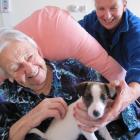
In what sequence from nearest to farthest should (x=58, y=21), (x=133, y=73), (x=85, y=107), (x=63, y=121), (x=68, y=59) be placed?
(x=85, y=107), (x=63, y=121), (x=133, y=73), (x=68, y=59), (x=58, y=21)

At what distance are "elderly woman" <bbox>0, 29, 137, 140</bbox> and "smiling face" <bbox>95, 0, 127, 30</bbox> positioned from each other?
32cm

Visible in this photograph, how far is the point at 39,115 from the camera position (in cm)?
121

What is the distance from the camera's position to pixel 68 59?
4.93 feet

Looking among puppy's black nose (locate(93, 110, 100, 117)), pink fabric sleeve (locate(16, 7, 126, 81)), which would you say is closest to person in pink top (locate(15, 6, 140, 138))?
pink fabric sleeve (locate(16, 7, 126, 81))

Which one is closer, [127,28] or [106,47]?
[127,28]

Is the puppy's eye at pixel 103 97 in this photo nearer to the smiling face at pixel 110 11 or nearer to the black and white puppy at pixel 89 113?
the black and white puppy at pixel 89 113

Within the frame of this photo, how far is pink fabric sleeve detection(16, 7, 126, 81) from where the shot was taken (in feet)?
5.05

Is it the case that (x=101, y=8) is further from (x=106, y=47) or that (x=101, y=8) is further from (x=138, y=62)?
(x=138, y=62)

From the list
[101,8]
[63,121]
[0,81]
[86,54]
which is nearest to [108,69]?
[86,54]

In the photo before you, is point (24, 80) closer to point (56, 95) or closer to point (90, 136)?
point (56, 95)

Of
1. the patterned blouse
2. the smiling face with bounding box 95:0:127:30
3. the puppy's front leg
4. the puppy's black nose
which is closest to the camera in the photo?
the puppy's black nose

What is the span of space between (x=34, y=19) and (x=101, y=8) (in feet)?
1.15

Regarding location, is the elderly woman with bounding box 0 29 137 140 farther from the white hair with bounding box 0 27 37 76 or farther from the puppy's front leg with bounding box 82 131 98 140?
the puppy's front leg with bounding box 82 131 98 140

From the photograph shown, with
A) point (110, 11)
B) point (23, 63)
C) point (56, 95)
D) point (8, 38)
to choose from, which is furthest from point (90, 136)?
point (110, 11)
